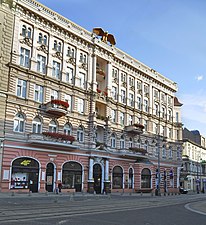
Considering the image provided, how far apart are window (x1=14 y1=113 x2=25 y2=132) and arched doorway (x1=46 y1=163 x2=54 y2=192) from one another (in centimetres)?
574

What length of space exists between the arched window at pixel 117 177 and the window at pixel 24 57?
20.8 meters

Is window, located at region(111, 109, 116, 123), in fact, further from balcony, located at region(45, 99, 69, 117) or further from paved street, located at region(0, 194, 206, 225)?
paved street, located at region(0, 194, 206, 225)

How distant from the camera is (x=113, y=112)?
5066 cm

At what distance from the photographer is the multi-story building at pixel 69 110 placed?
36.0m

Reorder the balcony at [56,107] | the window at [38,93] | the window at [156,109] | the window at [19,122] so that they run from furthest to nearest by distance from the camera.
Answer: the window at [156,109], the window at [38,93], the balcony at [56,107], the window at [19,122]

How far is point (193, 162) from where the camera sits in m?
83.6

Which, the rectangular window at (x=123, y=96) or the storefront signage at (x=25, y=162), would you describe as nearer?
the storefront signage at (x=25, y=162)

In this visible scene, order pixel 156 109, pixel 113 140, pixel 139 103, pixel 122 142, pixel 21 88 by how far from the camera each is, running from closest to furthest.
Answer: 1. pixel 21 88
2. pixel 113 140
3. pixel 122 142
4. pixel 139 103
5. pixel 156 109

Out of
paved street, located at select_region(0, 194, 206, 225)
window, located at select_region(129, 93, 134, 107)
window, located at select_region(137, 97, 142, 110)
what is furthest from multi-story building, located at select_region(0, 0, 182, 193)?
paved street, located at select_region(0, 194, 206, 225)

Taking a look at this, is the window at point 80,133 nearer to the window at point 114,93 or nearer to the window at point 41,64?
the window at point 41,64

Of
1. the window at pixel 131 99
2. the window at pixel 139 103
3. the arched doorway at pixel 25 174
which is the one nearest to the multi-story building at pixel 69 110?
the window at pixel 139 103

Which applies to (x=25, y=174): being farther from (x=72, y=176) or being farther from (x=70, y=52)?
(x=70, y=52)

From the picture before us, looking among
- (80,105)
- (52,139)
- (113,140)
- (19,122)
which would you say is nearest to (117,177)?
(113,140)

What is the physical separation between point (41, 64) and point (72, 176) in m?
14.9
